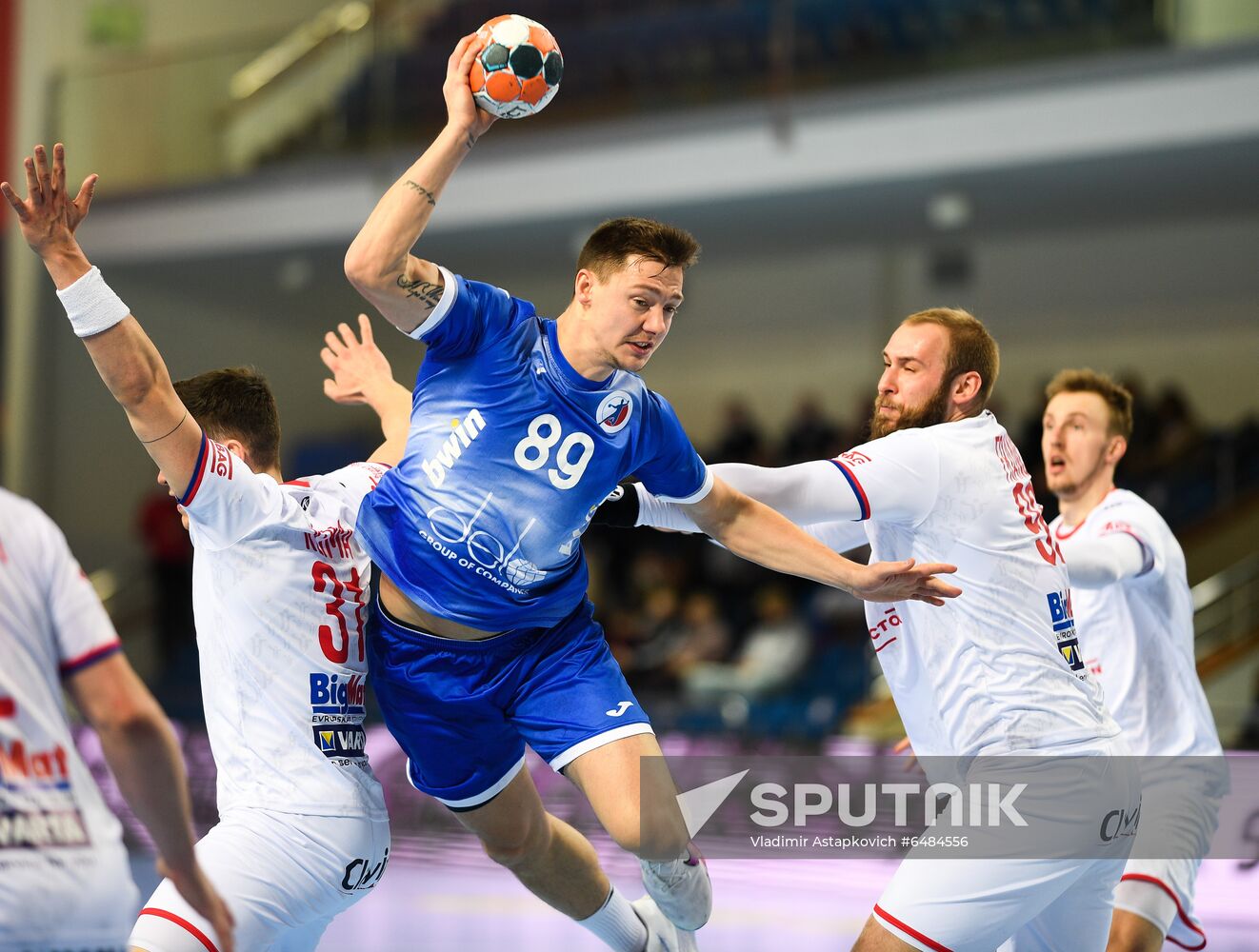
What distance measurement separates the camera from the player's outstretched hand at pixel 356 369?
515 cm

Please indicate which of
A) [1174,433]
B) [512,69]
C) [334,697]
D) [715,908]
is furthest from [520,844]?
[1174,433]

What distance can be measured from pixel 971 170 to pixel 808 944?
27.0 feet

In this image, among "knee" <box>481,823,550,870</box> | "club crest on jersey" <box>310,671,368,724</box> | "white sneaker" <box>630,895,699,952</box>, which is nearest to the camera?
"club crest on jersey" <box>310,671,368,724</box>

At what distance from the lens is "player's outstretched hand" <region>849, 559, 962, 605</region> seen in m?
3.90

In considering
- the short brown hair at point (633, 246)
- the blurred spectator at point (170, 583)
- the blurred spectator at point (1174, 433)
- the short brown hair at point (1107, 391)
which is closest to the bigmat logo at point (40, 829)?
the short brown hair at point (633, 246)

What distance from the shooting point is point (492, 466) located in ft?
13.5

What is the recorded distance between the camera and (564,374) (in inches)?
164

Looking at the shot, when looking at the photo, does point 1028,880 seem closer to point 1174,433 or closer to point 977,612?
point 977,612

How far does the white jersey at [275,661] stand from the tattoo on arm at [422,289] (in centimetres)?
68

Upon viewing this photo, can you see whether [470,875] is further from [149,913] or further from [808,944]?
[149,913]

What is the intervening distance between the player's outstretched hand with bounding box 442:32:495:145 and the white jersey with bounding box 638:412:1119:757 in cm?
138

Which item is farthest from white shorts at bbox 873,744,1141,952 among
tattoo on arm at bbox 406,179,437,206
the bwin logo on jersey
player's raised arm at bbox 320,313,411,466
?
player's raised arm at bbox 320,313,411,466

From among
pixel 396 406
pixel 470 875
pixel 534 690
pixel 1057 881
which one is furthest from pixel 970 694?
pixel 470 875

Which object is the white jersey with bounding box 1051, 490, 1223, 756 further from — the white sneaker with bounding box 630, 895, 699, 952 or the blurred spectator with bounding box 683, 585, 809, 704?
the blurred spectator with bounding box 683, 585, 809, 704
